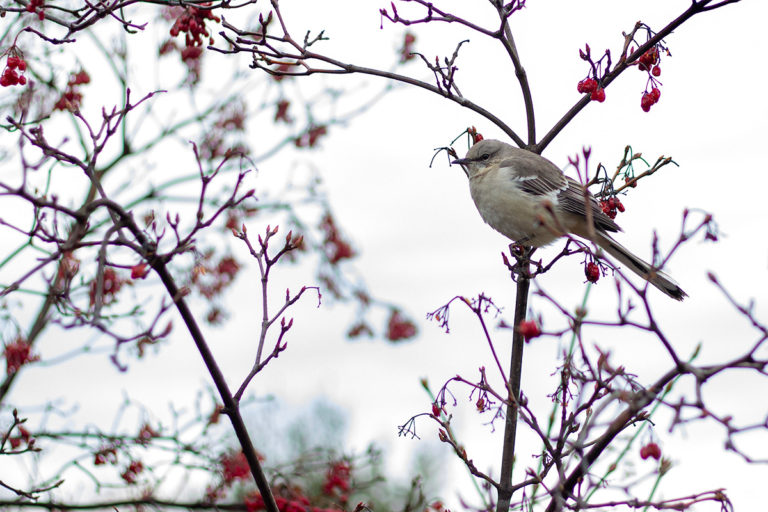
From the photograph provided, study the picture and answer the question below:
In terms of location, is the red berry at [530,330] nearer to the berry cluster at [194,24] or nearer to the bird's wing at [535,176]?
the berry cluster at [194,24]

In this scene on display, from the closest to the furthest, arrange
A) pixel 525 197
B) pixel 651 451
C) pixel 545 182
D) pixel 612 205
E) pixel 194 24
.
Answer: pixel 651 451 → pixel 194 24 → pixel 612 205 → pixel 525 197 → pixel 545 182

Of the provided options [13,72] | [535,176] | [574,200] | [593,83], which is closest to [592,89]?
[593,83]

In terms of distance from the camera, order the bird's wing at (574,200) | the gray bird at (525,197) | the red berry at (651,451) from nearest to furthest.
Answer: the red berry at (651,451) → the gray bird at (525,197) → the bird's wing at (574,200)

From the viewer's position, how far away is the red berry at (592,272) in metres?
3.47

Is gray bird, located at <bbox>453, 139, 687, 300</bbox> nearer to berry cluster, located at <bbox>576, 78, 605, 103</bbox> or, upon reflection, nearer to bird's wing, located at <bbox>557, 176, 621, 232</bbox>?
bird's wing, located at <bbox>557, 176, 621, 232</bbox>

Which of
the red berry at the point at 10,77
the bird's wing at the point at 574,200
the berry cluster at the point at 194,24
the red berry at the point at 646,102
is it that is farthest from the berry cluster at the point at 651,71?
the red berry at the point at 10,77

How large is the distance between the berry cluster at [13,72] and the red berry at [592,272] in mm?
2403

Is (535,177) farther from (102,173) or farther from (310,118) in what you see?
(102,173)

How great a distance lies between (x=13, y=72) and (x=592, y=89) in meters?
2.32

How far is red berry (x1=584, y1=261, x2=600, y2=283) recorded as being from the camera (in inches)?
137

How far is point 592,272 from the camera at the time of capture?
349cm

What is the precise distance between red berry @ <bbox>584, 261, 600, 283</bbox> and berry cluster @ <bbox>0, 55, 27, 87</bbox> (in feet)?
7.88

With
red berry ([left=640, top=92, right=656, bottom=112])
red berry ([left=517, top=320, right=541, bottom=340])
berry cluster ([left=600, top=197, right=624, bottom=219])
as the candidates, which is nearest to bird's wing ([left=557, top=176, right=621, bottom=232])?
berry cluster ([left=600, top=197, right=624, bottom=219])

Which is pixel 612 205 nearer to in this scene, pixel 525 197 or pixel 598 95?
pixel 598 95
